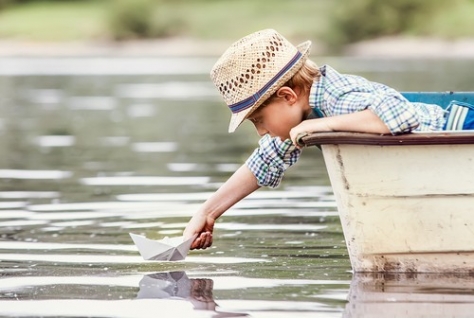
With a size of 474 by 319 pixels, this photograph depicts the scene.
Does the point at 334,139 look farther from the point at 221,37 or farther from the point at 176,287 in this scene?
the point at 221,37

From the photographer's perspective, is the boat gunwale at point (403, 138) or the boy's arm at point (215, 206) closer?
the boat gunwale at point (403, 138)

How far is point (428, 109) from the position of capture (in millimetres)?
6387

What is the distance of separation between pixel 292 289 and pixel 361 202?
0.50 meters

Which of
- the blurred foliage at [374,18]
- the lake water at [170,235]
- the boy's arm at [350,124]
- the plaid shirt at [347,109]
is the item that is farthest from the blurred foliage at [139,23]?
the boy's arm at [350,124]

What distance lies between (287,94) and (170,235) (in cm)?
210

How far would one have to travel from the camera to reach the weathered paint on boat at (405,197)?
6016mm

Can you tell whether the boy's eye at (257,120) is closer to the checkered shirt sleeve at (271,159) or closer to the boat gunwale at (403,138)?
the checkered shirt sleeve at (271,159)

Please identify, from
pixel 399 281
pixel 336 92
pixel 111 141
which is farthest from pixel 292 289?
pixel 111 141

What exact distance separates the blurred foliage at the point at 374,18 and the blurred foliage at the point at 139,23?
1165 cm

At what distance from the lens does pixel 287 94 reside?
20.0 ft

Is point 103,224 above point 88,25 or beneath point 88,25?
beneath

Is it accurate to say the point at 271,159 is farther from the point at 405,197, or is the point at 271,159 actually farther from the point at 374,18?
the point at 374,18

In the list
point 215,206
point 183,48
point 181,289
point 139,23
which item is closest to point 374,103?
point 215,206

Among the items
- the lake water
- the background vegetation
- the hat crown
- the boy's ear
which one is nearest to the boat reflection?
the lake water
